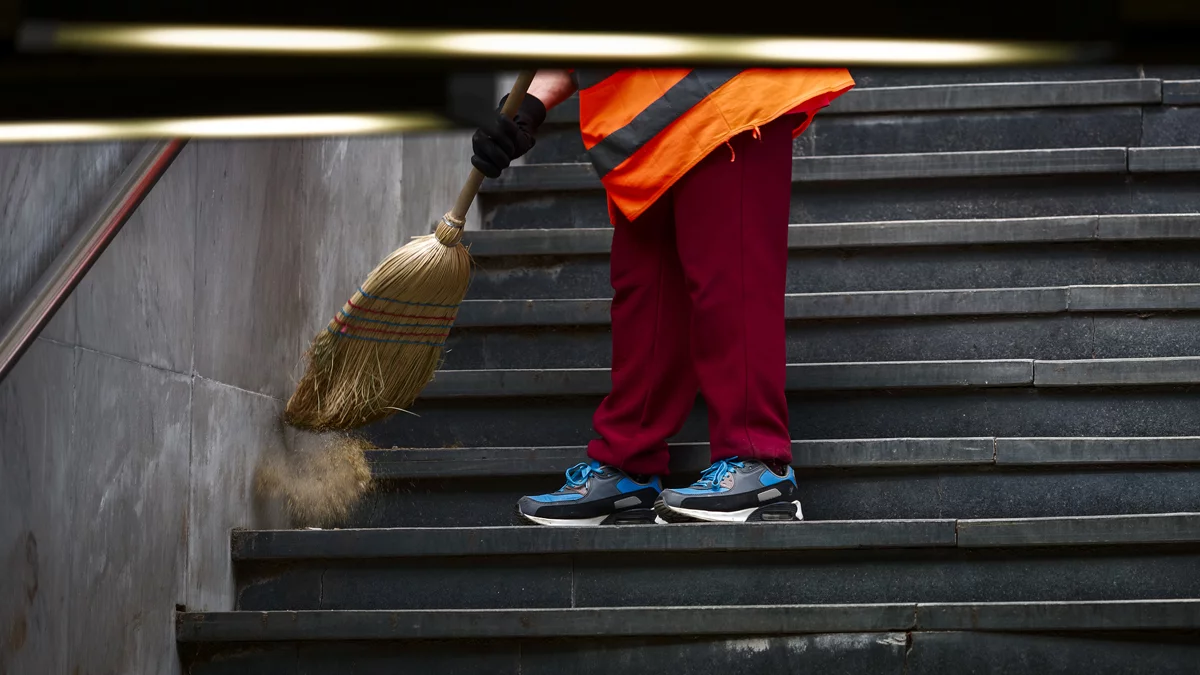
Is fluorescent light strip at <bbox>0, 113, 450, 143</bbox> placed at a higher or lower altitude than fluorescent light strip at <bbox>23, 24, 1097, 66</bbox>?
lower

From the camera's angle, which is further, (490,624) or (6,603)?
(490,624)

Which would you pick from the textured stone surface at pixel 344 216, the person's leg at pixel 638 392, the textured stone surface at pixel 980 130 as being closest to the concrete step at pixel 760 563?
the person's leg at pixel 638 392

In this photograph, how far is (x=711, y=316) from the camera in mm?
2848

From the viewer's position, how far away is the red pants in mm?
2832

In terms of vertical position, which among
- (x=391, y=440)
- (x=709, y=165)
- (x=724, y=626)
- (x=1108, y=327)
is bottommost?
(x=724, y=626)

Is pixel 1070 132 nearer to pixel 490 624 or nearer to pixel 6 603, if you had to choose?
pixel 490 624

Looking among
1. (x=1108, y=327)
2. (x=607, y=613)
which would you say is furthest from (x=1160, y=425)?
(x=607, y=613)

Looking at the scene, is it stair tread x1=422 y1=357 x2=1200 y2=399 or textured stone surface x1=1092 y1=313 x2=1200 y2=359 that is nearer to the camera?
stair tread x1=422 y1=357 x2=1200 y2=399

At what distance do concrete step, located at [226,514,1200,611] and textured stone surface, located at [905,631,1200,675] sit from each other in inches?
8.3

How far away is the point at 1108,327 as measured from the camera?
10.8 ft

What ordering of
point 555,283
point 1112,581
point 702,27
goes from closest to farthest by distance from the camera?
point 702,27 → point 1112,581 → point 555,283

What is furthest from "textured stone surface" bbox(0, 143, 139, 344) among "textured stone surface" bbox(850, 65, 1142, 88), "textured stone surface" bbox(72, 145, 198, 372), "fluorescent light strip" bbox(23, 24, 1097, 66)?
"textured stone surface" bbox(850, 65, 1142, 88)

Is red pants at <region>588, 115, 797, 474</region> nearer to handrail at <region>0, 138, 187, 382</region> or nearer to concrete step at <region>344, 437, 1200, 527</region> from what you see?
concrete step at <region>344, 437, 1200, 527</region>

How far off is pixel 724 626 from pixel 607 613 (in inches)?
8.5
